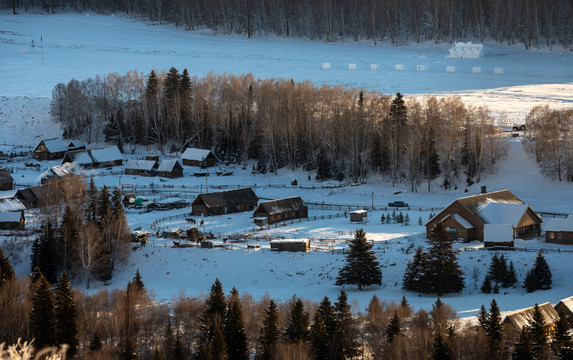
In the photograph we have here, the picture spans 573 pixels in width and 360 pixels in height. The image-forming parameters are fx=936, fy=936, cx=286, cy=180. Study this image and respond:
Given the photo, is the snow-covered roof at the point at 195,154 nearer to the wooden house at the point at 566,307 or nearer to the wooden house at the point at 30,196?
the wooden house at the point at 30,196

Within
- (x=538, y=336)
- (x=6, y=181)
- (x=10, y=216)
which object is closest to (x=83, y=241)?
(x=10, y=216)

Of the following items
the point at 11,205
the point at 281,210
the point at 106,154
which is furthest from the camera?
the point at 106,154

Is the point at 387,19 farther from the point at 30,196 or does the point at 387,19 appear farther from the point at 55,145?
the point at 30,196

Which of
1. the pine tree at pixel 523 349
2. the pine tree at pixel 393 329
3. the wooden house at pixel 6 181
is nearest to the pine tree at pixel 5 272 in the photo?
the pine tree at pixel 393 329

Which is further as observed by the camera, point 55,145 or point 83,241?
point 55,145

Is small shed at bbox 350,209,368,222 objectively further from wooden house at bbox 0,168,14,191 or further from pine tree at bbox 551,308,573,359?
wooden house at bbox 0,168,14,191

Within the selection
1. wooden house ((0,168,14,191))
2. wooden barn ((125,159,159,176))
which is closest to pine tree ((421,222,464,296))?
wooden barn ((125,159,159,176))

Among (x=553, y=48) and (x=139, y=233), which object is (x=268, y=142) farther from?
(x=553, y=48)
